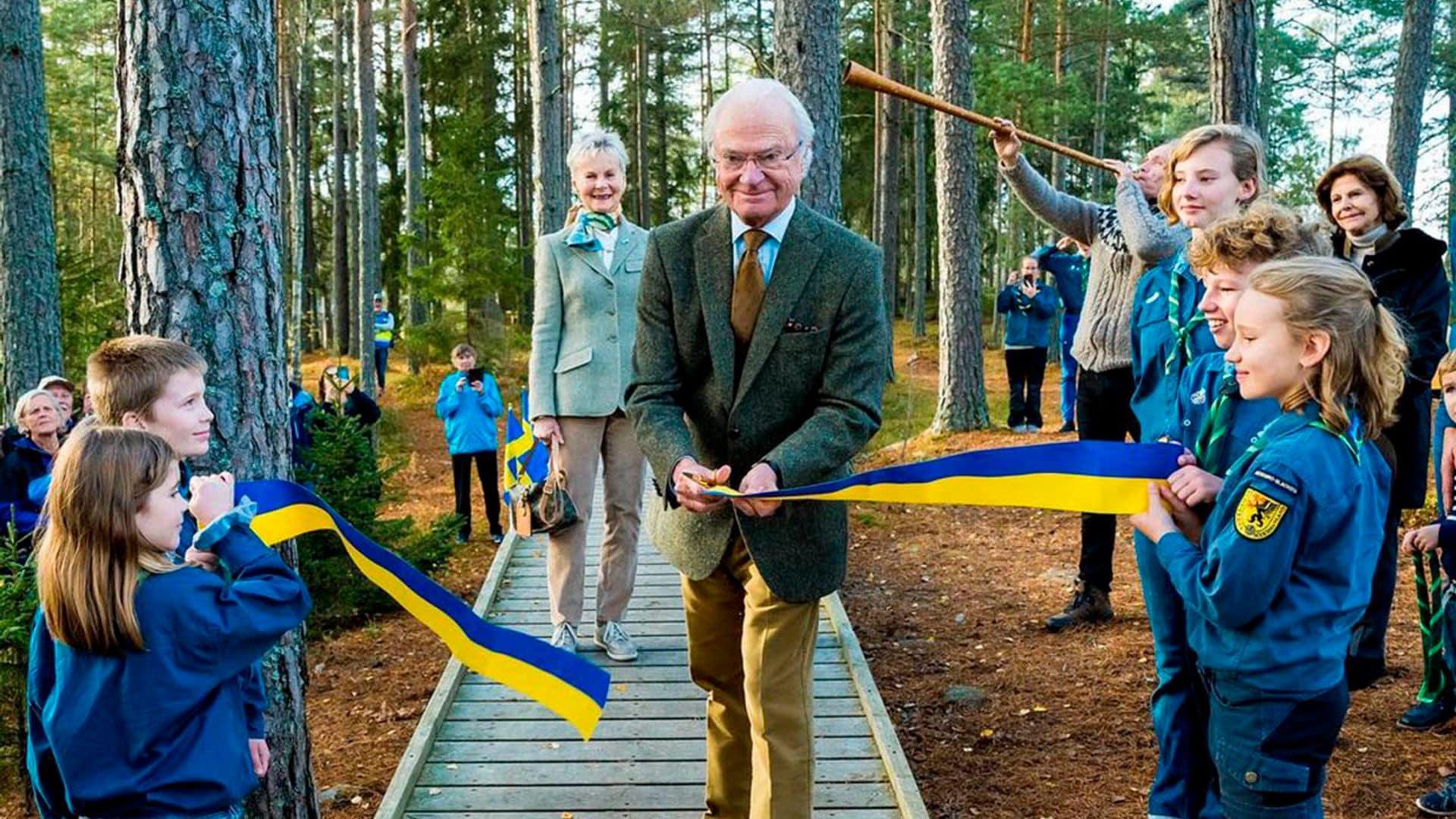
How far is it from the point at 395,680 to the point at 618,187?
308cm

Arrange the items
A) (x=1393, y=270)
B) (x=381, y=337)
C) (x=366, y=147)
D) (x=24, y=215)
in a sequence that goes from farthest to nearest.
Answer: (x=381, y=337) < (x=366, y=147) < (x=24, y=215) < (x=1393, y=270)

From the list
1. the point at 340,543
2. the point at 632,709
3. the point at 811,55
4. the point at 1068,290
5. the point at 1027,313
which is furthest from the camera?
the point at 1027,313

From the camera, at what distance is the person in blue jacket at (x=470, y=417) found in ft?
31.7

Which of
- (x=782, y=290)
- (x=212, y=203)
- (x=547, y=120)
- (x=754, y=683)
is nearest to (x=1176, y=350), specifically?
(x=782, y=290)

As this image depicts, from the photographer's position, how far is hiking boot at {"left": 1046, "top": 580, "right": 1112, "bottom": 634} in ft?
19.2

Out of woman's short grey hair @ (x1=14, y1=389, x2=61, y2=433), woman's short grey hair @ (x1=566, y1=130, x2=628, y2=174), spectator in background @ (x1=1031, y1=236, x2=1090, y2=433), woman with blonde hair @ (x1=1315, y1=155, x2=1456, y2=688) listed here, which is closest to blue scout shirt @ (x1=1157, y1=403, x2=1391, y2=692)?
woman with blonde hair @ (x1=1315, y1=155, x2=1456, y2=688)

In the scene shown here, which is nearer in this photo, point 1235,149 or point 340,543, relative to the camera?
point 1235,149

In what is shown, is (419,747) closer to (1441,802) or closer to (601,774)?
(601,774)

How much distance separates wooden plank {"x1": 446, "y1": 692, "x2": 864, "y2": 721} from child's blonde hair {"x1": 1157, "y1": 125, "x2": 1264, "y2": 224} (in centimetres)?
247

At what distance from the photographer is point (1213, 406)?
9.68ft

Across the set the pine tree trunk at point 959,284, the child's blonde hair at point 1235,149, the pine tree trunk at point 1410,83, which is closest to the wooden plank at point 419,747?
the child's blonde hair at point 1235,149

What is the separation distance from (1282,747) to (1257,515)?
561mm

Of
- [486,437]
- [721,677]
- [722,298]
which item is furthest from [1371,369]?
[486,437]

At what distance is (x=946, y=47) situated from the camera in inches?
474
